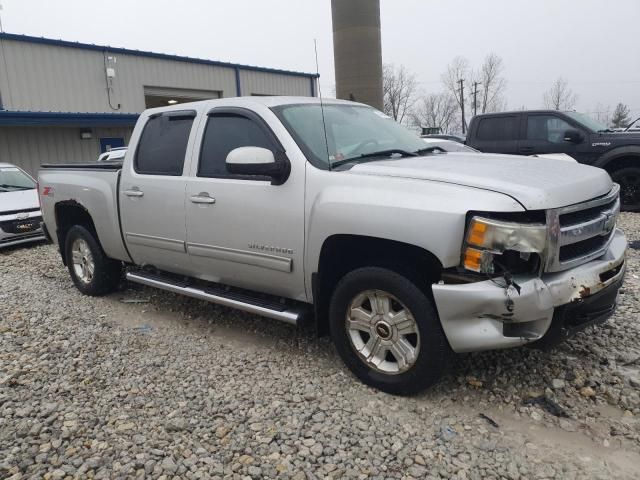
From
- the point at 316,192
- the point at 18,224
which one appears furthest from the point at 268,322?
Answer: the point at 18,224

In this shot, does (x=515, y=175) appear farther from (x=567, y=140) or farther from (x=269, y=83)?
(x=269, y=83)

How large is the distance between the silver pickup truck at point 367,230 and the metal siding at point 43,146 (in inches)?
546

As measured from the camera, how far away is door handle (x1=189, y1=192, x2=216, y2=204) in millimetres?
3871

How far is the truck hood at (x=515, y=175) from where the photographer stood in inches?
106

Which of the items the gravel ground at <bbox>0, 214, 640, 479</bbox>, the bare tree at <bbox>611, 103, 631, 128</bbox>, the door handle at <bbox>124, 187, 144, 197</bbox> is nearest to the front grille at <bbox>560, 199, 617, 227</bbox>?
the gravel ground at <bbox>0, 214, 640, 479</bbox>

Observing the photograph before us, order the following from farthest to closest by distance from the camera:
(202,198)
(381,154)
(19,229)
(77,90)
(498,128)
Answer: (77,90), (498,128), (19,229), (202,198), (381,154)

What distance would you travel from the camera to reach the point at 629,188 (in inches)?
344

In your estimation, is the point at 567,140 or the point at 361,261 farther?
the point at 567,140

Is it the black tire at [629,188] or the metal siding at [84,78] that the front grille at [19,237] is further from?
the metal siding at [84,78]

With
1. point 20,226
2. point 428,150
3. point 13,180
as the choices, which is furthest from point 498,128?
point 13,180

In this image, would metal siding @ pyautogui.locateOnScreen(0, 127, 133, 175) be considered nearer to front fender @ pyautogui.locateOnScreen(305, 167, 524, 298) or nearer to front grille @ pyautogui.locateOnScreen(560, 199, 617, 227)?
front fender @ pyautogui.locateOnScreen(305, 167, 524, 298)

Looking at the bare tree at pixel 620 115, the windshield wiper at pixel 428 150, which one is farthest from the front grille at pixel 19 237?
the bare tree at pixel 620 115

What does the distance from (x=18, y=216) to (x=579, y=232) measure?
8.59 meters

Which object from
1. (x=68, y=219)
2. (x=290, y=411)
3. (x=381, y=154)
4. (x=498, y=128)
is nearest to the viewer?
(x=290, y=411)
